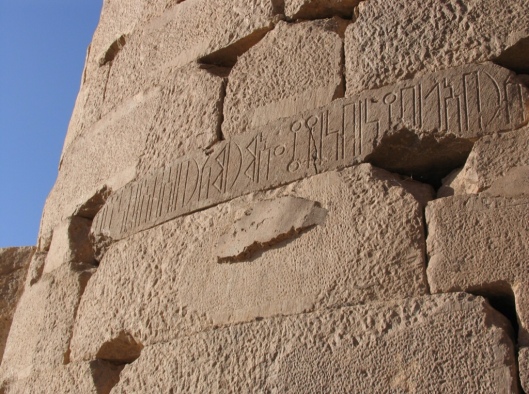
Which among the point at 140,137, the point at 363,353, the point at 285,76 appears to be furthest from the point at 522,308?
the point at 140,137

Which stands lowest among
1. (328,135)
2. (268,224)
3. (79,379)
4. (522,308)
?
(79,379)

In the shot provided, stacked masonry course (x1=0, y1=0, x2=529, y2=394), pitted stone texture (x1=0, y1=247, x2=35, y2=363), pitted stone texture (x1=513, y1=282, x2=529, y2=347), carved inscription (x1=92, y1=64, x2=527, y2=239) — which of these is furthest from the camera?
pitted stone texture (x1=0, y1=247, x2=35, y2=363)

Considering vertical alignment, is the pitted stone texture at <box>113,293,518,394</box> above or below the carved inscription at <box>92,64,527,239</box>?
below

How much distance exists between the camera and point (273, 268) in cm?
269

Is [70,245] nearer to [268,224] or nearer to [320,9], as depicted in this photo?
[268,224]

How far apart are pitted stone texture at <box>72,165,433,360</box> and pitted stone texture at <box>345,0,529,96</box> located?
1.42 ft

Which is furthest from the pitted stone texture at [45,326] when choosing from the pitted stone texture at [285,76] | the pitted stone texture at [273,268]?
the pitted stone texture at [285,76]

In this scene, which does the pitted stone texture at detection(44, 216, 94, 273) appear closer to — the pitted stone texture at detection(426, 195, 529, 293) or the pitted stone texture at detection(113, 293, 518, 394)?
the pitted stone texture at detection(113, 293, 518, 394)

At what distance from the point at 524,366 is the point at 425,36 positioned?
1284mm

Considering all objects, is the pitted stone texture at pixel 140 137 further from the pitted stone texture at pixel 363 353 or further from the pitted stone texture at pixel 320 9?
the pitted stone texture at pixel 363 353

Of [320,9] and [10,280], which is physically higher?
[320,9]

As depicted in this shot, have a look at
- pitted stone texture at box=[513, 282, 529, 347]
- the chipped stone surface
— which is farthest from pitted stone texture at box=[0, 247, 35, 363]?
pitted stone texture at box=[513, 282, 529, 347]

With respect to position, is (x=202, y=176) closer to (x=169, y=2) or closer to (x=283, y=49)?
(x=283, y=49)

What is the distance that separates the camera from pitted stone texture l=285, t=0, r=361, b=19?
3287 mm
